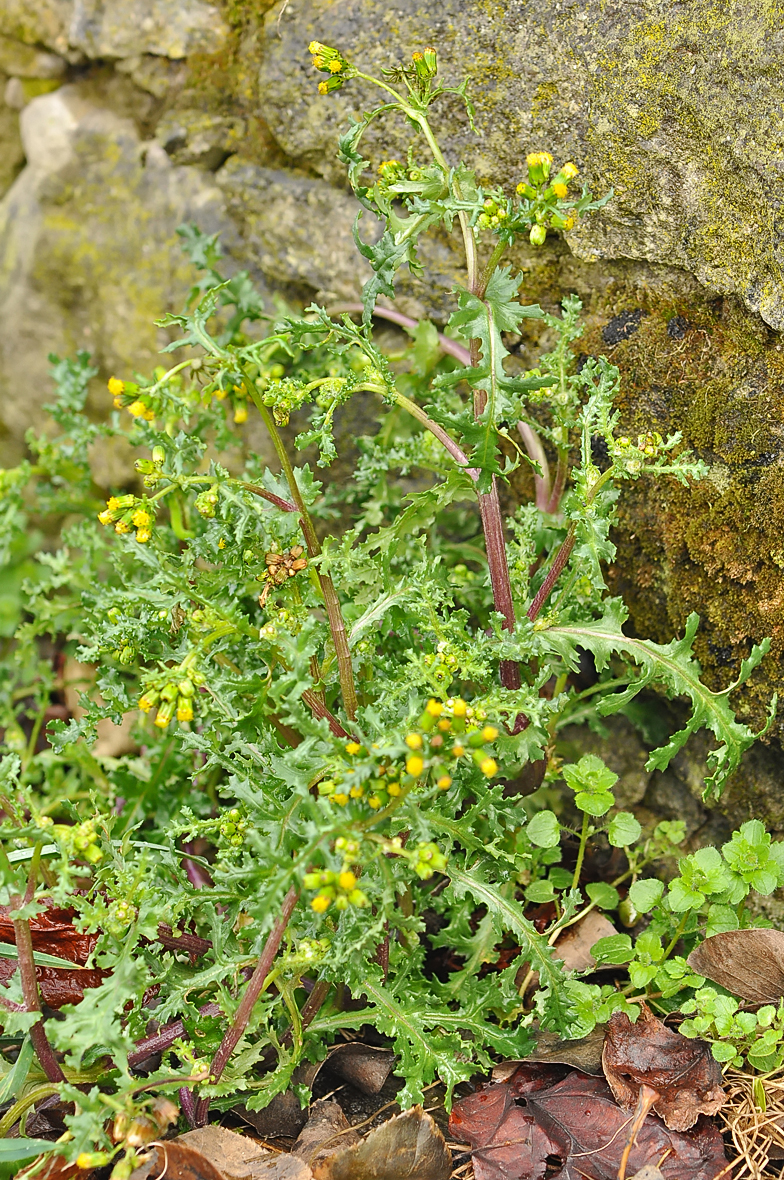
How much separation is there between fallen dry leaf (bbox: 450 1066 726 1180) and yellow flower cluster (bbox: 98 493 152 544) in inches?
60.1

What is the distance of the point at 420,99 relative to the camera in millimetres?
2160

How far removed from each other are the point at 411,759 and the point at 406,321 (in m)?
1.74

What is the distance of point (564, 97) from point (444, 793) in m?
1.89

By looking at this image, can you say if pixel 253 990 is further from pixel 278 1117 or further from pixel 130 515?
pixel 130 515

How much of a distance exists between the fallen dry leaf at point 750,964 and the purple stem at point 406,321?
5.64 ft

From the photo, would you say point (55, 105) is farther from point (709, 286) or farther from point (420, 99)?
point (709, 286)

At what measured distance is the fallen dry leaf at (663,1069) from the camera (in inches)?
82.0

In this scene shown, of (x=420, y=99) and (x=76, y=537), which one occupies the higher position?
(x=420, y=99)

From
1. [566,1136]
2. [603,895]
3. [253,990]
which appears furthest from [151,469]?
[566,1136]

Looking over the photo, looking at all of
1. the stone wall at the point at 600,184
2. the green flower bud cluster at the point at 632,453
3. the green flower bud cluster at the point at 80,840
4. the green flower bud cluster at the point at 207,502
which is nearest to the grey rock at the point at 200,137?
the stone wall at the point at 600,184

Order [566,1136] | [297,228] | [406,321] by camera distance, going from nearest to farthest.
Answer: [566,1136], [406,321], [297,228]

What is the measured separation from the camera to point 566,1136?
2.06 m

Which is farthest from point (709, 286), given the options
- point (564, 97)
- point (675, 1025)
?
point (675, 1025)

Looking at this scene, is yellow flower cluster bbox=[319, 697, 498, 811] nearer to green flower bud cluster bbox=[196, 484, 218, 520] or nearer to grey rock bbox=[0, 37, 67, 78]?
green flower bud cluster bbox=[196, 484, 218, 520]
